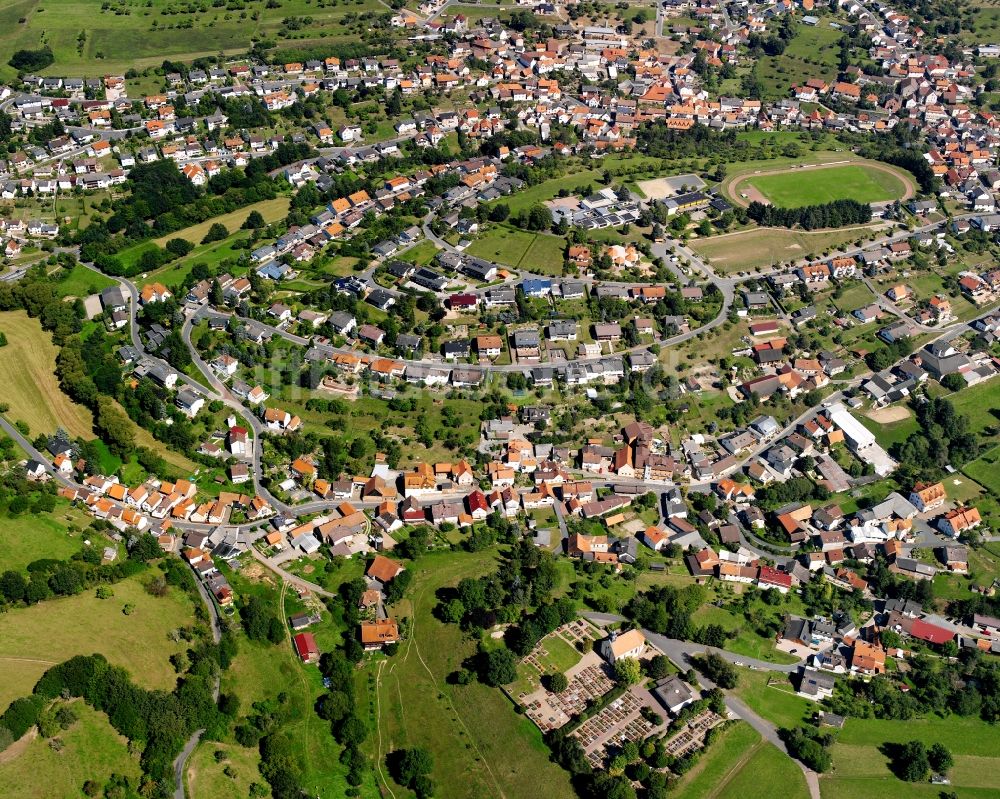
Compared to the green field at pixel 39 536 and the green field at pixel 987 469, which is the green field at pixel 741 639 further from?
the green field at pixel 39 536

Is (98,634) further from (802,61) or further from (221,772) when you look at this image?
(802,61)

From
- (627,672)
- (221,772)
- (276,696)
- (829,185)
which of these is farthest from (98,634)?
(829,185)

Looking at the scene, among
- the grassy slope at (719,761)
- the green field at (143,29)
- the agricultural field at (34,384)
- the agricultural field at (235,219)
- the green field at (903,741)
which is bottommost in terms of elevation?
the green field at (903,741)

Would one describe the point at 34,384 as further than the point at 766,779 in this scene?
Yes

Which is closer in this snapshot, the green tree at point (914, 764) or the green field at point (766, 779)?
the green field at point (766, 779)

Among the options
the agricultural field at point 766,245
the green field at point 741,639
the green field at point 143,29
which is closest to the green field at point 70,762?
the green field at point 741,639

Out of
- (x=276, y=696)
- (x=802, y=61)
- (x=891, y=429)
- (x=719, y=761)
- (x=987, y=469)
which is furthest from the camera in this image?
(x=802, y=61)

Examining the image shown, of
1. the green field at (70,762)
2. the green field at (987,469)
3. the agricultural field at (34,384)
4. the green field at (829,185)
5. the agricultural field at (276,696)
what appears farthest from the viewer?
the green field at (829,185)

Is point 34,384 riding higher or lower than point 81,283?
lower
